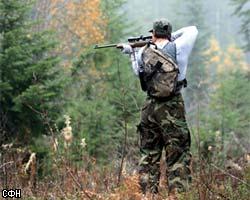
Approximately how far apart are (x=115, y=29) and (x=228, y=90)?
15.8ft

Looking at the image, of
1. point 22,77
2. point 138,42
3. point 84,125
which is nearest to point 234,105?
point 84,125

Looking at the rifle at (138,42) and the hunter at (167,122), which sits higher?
the rifle at (138,42)

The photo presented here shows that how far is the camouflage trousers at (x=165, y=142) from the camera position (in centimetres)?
580

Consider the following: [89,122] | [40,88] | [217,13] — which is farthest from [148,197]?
[217,13]

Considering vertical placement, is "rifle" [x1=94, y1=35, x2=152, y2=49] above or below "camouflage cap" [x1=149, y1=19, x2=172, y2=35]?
below

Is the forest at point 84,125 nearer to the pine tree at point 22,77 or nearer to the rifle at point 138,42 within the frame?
the pine tree at point 22,77

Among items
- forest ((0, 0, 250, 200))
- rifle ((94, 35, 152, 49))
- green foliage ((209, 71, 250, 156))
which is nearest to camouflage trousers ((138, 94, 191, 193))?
forest ((0, 0, 250, 200))

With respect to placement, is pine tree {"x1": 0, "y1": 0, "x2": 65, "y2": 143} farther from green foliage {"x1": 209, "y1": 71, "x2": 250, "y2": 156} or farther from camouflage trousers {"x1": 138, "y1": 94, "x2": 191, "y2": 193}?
green foliage {"x1": 209, "y1": 71, "x2": 250, "y2": 156}

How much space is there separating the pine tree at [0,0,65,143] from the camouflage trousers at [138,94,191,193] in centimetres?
409

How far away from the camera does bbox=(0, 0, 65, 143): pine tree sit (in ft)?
32.4

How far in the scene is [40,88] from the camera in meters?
9.88

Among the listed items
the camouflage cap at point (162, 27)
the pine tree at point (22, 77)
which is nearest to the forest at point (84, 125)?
the pine tree at point (22, 77)

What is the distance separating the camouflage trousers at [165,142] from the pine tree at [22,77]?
4091 mm

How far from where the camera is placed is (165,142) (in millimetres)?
5973
